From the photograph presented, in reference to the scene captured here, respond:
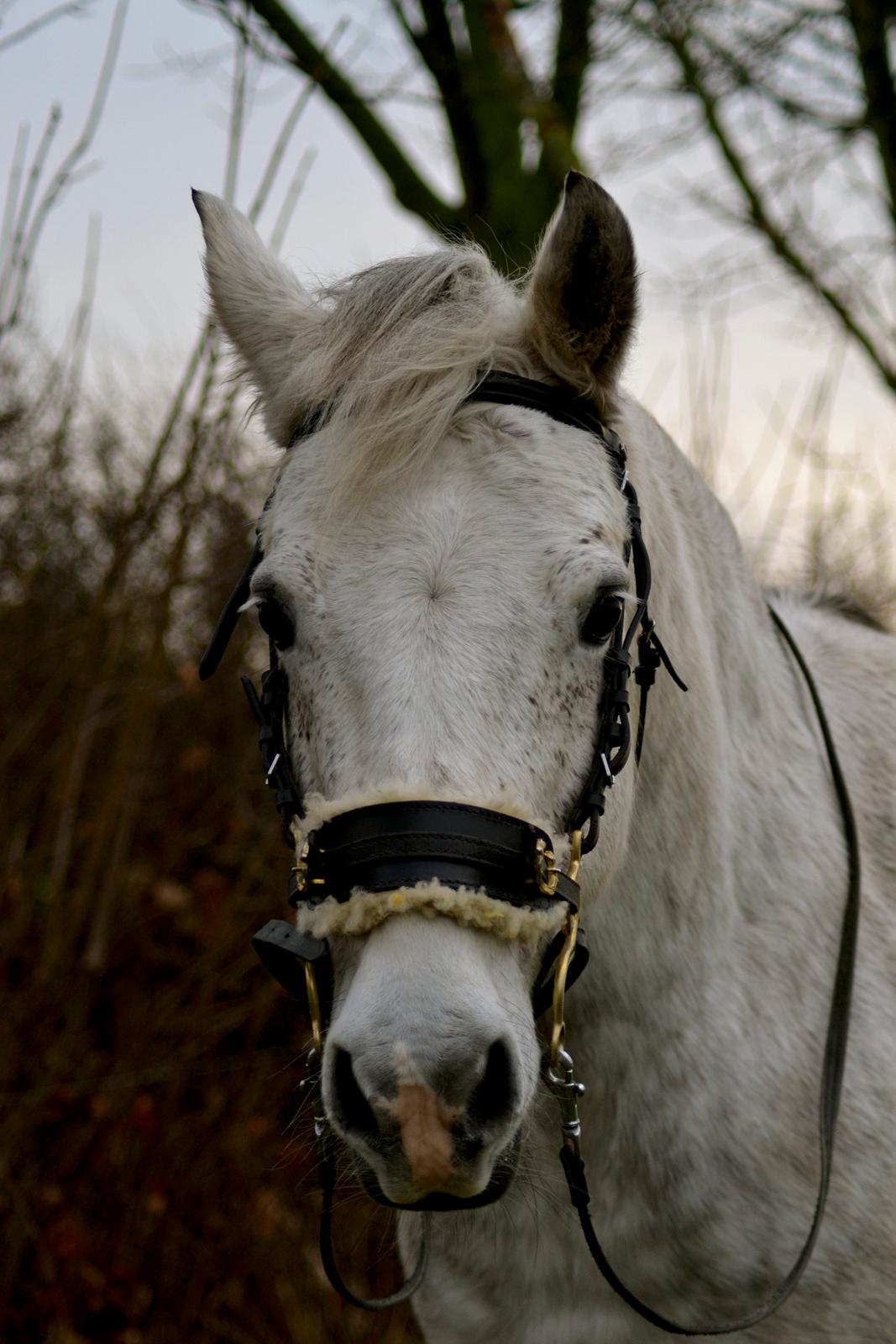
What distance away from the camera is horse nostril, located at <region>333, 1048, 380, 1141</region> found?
5.83ft

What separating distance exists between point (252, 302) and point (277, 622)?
871 millimetres

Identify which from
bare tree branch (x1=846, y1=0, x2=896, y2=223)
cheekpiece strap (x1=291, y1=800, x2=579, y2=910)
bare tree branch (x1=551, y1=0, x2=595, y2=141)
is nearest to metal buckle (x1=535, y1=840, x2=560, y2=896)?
cheekpiece strap (x1=291, y1=800, x2=579, y2=910)

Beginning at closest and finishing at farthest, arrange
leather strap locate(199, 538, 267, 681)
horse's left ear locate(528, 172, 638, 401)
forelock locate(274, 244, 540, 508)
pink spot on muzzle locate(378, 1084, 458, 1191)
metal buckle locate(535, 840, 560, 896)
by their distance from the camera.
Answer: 1. pink spot on muzzle locate(378, 1084, 458, 1191)
2. metal buckle locate(535, 840, 560, 896)
3. forelock locate(274, 244, 540, 508)
4. horse's left ear locate(528, 172, 638, 401)
5. leather strap locate(199, 538, 267, 681)

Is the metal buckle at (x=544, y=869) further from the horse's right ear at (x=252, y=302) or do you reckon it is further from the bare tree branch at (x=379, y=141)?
the bare tree branch at (x=379, y=141)

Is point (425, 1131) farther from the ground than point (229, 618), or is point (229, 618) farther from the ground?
point (229, 618)

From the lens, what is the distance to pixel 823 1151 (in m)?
2.38

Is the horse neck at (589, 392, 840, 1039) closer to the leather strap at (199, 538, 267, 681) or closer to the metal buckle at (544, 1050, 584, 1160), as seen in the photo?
the metal buckle at (544, 1050, 584, 1160)

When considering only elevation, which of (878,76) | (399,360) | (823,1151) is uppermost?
(878,76)

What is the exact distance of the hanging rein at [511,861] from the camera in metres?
1.85

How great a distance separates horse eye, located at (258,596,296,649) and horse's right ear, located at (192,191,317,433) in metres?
0.58

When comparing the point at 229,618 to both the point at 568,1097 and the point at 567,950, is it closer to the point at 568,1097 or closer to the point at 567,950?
the point at 567,950

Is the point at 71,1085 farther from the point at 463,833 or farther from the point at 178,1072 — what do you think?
the point at 463,833

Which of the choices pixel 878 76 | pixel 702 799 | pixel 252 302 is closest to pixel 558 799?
pixel 702 799

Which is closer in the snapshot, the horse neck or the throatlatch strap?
the throatlatch strap
